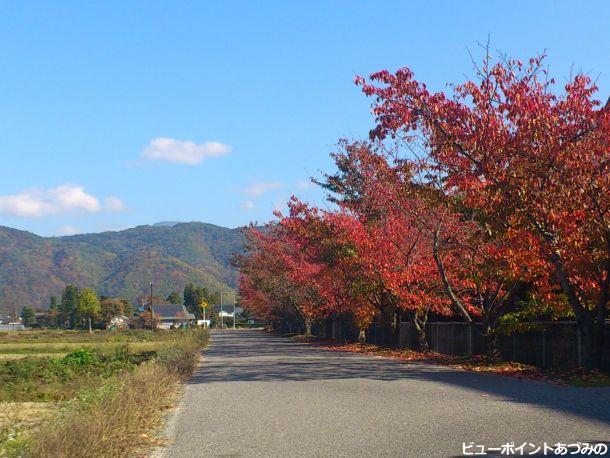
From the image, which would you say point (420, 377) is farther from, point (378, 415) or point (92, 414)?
point (92, 414)

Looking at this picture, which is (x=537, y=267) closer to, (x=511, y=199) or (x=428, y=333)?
(x=511, y=199)

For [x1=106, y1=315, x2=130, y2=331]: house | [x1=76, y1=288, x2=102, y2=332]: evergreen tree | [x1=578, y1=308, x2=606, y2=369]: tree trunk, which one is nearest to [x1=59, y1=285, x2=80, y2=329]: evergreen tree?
[x1=106, y1=315, x2=130, y2=331]: house

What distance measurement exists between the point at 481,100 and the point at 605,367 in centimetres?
706

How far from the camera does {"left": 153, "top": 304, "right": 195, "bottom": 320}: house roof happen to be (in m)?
150

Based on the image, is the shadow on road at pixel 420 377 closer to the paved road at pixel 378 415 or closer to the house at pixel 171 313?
the paved road at pixel 378 415

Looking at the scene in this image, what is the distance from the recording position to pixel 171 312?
501 feet

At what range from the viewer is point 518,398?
12711 millimetres

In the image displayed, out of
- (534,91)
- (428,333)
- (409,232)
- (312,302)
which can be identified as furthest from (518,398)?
(312,302)

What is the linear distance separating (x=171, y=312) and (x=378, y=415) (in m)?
145

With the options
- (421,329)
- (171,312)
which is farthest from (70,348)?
(171,312)

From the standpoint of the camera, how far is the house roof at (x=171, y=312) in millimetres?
149750

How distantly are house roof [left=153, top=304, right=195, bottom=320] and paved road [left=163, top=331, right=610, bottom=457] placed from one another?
13450 cm

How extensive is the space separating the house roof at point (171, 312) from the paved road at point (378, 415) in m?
135

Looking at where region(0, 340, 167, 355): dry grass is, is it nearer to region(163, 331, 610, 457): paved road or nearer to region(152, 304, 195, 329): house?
region(163, 331, 610, 457): paved road
